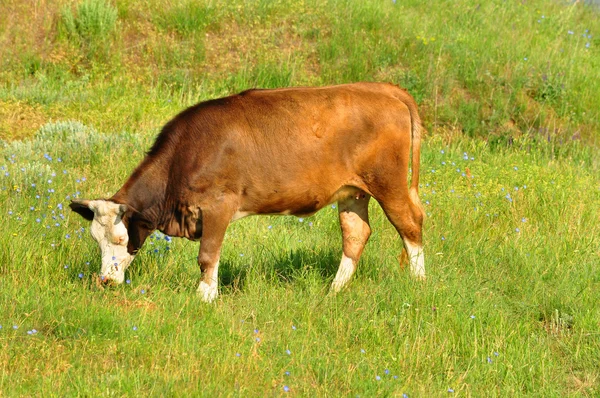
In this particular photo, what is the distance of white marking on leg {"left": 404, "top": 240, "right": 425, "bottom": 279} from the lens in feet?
27.3

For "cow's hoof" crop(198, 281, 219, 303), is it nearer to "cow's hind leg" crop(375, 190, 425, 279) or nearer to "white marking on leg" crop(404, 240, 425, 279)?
"cow's hind leg" crop(375, 190, 425, 279)

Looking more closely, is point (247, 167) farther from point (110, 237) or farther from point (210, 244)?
point (110, 237)

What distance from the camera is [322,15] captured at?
15.0 metres

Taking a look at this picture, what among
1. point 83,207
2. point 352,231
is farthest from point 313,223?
point 83,207

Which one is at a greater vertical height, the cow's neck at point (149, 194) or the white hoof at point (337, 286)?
the cow's neck at point (149, 194)

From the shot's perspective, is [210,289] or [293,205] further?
[293,205]

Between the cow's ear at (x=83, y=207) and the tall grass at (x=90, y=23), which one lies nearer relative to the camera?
the cow's ear at (x=83, y=207)

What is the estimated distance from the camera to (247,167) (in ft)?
25.0

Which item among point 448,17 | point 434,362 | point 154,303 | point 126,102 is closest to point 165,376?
point 154,303

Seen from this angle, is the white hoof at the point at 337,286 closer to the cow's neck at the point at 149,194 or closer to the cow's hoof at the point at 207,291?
the cow's hoof at the point at 207,291

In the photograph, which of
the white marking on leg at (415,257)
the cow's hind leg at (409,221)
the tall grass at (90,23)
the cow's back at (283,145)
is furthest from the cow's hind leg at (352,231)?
the tall grass at (90,23)

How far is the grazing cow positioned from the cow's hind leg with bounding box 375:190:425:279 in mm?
129

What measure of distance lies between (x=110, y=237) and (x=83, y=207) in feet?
1.06

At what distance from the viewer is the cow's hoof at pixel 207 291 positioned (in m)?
7.51
